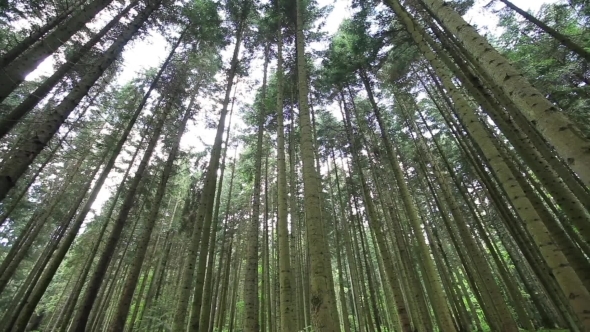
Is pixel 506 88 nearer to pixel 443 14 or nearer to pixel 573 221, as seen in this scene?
pixel 443 14

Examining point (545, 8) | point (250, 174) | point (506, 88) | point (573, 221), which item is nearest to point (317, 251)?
point (506, 88)

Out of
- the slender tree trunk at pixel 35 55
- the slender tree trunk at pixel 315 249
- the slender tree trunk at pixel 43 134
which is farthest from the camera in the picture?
the slender tree trunk at pixel 35 55

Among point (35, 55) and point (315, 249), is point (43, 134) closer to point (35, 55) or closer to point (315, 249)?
point (35, 55)

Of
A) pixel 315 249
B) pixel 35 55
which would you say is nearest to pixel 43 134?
pixel 35 55

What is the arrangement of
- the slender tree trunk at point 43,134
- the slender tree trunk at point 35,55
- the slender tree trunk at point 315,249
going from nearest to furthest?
the slender tree trunk at point 315,249
the slender tree trunk at point 43,134
the slender tree trunk at point 35,55

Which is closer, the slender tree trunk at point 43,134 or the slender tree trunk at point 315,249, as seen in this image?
the slender tree trunk at point 315,249

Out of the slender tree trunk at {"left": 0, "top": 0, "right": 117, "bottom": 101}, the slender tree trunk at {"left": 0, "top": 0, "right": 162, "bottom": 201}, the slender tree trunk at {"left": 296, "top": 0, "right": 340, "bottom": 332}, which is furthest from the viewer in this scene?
the slender tree trunk at {"left": 0, "top": 0, "right": 117, "bottom": 101}

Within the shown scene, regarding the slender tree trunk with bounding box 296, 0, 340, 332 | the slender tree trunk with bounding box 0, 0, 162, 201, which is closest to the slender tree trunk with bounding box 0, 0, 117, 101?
the slender tree trunk with bounding box 0, 0, 162, 201

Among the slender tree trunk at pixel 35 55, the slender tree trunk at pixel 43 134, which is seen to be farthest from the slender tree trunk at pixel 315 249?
the slender tree trunk at pixel 35 55

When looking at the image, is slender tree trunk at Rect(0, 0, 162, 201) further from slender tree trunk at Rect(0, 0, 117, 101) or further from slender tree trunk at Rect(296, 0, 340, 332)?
slender tree trunk at Rect(296, 0, 340, 332)

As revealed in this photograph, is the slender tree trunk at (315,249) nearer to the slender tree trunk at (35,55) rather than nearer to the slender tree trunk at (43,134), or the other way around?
the slender tree trunk at (43,134)

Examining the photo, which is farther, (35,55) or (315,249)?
(35,55)

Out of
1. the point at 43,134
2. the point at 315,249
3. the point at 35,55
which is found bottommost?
the point at 315,249

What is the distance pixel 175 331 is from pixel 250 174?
9601 mm
